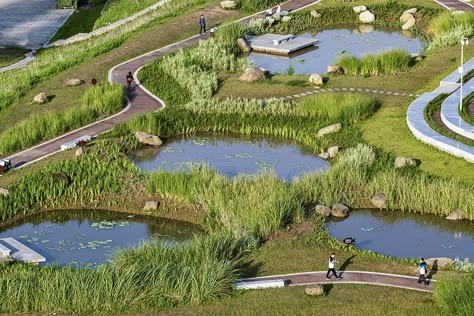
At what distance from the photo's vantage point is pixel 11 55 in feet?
262

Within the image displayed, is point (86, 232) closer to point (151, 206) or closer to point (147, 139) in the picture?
point (151, 206)

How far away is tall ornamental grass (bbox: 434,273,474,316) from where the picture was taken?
3216 cm

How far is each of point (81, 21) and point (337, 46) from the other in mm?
31774

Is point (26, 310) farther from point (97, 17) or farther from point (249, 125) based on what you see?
point (97, 17)

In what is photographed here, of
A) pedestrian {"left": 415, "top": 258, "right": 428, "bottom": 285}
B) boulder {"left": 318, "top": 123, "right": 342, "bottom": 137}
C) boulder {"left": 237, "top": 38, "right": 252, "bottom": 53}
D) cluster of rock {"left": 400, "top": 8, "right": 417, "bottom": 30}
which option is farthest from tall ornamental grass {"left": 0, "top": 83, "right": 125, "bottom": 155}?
cluster of rock {"left": 400, "top": 8, "right": 417, "bottom": 30}

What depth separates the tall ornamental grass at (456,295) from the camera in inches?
1266

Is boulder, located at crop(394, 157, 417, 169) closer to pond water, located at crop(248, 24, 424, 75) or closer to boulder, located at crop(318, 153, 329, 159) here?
boulder, located at crop(318, 153, 329, 159)

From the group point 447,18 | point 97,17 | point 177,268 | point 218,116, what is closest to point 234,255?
point 177,268

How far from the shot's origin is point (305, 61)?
65.8 m

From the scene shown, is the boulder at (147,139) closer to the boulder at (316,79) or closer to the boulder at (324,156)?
the boulder at (324,156)

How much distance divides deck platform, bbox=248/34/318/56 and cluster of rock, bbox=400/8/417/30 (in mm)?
6873

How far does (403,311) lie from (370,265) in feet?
13.6

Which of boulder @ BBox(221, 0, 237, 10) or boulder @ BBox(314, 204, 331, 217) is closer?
boulder @ BBox(314, 204, 331, 217)

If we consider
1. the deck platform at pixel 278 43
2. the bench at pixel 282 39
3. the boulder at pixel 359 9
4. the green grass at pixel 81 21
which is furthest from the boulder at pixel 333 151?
the green grass at pixel 81 21
